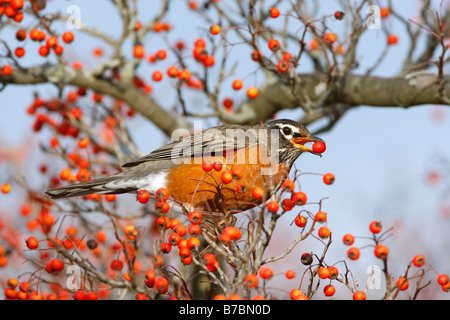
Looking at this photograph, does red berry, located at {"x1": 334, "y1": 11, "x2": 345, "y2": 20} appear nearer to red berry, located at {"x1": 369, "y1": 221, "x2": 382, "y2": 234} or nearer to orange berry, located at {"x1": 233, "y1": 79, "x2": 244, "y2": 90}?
orange berry, located at {"x1": 233, "y1": 79, "x2": 244, "y2": 90}

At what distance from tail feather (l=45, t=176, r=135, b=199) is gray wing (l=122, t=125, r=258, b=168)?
0.76 feet

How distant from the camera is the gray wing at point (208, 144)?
4633 millimetres

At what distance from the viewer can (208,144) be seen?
4723 millimetres

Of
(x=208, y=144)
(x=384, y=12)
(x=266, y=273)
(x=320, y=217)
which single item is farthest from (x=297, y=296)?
(x=384, y=12)

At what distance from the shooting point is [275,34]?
5578 mm

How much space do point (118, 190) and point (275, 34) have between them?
2.42 m

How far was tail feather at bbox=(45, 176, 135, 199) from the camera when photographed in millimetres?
4414

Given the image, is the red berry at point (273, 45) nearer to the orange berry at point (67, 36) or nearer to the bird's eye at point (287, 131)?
the bird's eye at point (287, 131)

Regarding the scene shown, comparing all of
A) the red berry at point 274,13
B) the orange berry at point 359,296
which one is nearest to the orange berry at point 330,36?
the red berry at point 274,13

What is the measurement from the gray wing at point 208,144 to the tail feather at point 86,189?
231mm

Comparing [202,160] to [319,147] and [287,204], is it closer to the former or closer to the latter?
[319,147]

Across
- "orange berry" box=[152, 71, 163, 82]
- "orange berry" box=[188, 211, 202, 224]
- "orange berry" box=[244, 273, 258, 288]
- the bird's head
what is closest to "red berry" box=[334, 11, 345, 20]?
the bird's head
